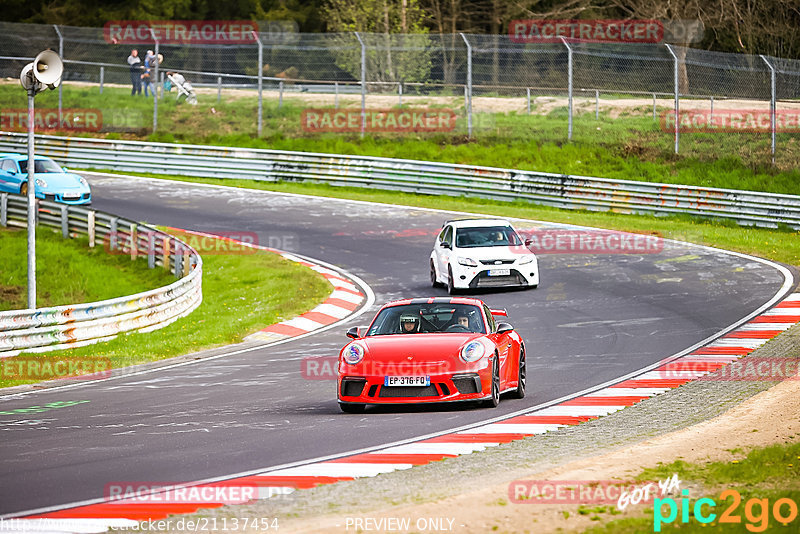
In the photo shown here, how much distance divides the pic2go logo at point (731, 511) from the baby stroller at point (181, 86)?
35.6 meters

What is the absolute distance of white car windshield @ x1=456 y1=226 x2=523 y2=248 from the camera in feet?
71.4

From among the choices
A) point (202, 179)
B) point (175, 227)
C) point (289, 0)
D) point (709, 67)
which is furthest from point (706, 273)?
point (289, 0)

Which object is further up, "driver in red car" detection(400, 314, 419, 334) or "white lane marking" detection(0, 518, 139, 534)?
"driver in red car" detection(400, 314, 419, 334)

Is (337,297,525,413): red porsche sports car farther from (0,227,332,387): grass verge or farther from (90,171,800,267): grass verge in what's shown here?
(90,171,800,267): grass verge

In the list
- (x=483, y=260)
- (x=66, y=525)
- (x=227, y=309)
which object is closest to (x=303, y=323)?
(x=227, y=309)

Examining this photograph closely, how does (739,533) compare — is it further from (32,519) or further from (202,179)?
(202,179)

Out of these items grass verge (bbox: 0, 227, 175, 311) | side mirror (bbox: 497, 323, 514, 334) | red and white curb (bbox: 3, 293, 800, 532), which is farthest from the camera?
grass verge (bbox: 0, 227, 175, 311)

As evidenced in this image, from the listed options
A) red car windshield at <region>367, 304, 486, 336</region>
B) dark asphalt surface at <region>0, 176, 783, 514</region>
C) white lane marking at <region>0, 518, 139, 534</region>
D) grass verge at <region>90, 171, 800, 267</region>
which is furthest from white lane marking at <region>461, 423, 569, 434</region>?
grass verge at <region>90, 171, 800, 267</region>

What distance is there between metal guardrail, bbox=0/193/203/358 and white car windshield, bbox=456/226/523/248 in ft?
16.6

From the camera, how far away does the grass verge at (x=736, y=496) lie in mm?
6738

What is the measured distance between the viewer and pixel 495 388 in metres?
12.0

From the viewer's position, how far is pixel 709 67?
103 ft

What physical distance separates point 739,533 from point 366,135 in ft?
105

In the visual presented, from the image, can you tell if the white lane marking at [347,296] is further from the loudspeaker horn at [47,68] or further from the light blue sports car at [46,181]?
the light blue sports car at [46,181]
